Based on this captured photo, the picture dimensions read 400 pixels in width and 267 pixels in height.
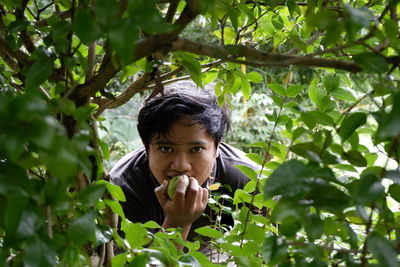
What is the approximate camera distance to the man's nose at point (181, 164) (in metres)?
1.23

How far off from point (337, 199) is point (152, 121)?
98 centimetres

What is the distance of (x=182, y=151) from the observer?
126cm

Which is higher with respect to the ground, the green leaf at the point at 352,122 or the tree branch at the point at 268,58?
the tree branch at the point at 268,58

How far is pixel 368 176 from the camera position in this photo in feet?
1.13

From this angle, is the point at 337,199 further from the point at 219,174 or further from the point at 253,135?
the point at 253,135

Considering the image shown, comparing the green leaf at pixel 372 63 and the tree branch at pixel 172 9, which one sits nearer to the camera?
the green leaf at pixel 372 63

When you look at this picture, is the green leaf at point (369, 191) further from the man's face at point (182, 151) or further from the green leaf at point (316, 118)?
the man's face at point (182, 151)

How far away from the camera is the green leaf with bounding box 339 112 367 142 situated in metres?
0.41

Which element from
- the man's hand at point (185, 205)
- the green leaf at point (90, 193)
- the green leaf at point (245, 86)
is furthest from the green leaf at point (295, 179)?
the man's hand at point (185, 205)

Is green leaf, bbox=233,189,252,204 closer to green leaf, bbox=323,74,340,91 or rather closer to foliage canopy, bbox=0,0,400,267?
foliage canopy, bbox=0,0,400,267

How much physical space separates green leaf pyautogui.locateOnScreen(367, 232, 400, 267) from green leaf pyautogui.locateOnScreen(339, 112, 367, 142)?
0.10 metres

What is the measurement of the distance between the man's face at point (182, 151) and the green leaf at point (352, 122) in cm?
84

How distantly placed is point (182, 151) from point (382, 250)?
0.94m

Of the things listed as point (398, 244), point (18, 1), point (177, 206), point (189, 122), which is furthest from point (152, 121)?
point (398, 244)
